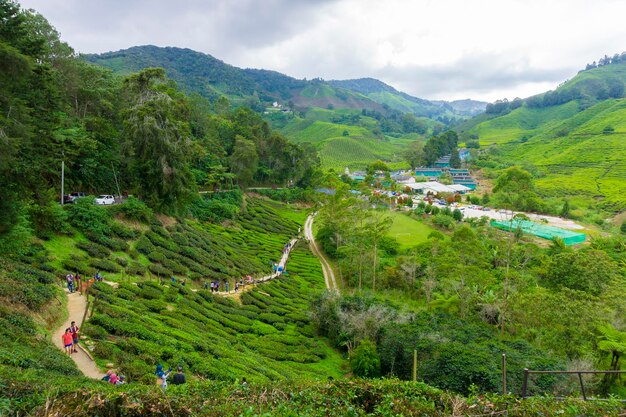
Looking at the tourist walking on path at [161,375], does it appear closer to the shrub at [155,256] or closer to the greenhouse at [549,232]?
the shrub at [155,256]

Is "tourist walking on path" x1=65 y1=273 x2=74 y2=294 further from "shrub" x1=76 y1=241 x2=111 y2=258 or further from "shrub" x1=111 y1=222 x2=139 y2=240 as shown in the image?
"shrub" x1=111 y1=222 x2=139 y2=240

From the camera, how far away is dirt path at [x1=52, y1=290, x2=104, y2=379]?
13.9 meters

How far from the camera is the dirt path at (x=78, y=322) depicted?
1385 cm

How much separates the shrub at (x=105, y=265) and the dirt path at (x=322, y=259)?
81.7ft

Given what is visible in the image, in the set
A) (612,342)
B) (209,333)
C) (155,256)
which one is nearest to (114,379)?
(209,333)

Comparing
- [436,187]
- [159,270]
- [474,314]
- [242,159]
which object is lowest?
[474,314]

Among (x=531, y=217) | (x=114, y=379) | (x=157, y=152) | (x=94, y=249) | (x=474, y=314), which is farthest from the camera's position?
(x=531, y=217)

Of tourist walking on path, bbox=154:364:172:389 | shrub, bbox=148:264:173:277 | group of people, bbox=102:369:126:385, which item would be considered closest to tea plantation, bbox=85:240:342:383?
tourist walking on path, bbox=154:364:172:389

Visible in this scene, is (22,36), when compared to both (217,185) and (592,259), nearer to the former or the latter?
(217,185)

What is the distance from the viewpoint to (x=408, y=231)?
2675 inches

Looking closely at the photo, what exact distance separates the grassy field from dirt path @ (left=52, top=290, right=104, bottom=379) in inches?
1784

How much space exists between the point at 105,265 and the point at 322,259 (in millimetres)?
33884

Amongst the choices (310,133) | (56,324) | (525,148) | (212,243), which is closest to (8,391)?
(56,324)

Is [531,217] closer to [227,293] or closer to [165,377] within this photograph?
[227,293]
